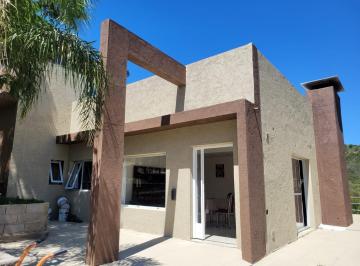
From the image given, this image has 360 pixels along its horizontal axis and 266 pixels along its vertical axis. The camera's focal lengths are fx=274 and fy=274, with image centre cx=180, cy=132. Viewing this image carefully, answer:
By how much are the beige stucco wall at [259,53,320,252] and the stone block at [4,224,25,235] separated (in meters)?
7.03

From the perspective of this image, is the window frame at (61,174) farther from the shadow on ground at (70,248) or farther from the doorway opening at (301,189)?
the doorway opening at (301,189)

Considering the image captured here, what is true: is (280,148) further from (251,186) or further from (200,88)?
(200,88)

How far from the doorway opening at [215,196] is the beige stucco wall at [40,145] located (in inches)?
283

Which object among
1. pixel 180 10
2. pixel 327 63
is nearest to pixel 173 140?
pixel 180 10

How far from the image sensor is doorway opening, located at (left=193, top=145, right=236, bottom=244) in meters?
8.31

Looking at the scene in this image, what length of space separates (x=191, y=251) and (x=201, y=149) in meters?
3.01

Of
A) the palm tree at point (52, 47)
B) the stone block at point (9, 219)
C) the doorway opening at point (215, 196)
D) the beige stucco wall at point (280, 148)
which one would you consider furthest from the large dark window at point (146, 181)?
the palm tree at point (52, 47)

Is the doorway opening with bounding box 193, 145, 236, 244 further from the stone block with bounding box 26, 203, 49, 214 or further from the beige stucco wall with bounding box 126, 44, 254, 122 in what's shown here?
the stone block with bounding box 26, 203, 49, 214

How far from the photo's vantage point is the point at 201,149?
8.62 m

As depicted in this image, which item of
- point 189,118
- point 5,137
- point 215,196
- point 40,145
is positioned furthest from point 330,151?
point 5,137

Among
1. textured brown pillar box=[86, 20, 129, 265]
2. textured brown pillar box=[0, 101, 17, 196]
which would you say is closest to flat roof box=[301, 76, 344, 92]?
textured brown pillar box=[86, 20, 129, 265]

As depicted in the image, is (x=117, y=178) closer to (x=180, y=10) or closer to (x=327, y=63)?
(x=180, y=10)

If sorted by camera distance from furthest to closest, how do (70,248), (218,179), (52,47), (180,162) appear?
(218,179)
(180,162)
(70,248)
(52,47)

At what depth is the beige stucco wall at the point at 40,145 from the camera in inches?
462
